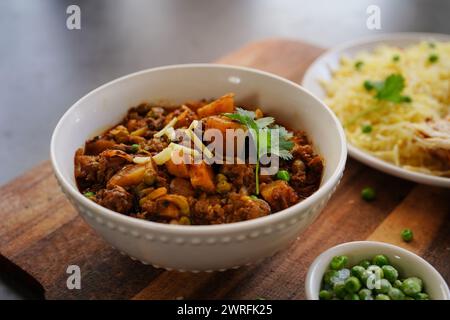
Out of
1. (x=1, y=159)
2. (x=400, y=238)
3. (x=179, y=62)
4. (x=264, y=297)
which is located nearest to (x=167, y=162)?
(x=264, y=297)

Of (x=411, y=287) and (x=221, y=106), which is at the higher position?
(x=221, y=106)

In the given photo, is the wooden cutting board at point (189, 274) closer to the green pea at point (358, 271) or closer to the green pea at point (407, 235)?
the green pea at point (407, 235)

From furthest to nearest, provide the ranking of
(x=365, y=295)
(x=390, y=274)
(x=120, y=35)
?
(x=120, y=35)
(x=390, y=274)
(x=365, y=295)

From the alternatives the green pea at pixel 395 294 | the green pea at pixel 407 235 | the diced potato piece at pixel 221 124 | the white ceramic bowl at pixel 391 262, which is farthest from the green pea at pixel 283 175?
the green pea at pixel 407 235

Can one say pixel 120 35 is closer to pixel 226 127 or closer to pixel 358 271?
pixel 226 127

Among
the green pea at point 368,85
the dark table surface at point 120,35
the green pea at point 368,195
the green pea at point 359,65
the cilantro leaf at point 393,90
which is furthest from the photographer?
the dark table surface at point 120,35

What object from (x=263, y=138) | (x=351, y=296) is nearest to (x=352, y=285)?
(x=351, y=296)

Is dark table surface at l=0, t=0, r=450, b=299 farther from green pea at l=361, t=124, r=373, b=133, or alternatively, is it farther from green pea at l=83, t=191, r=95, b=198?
green pea at l=361, t=124, r=373, b=133
